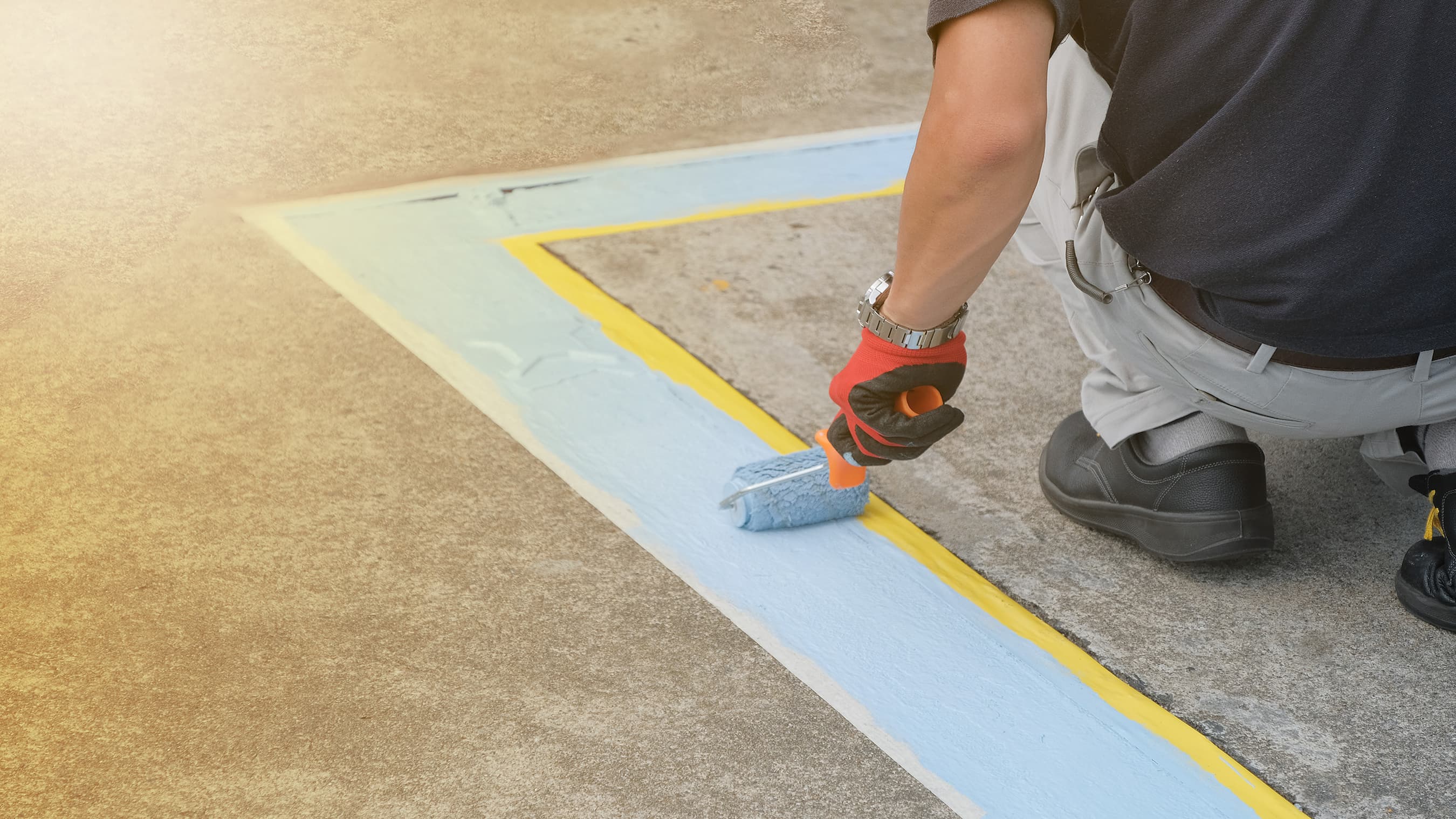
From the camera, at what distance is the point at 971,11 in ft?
4.39

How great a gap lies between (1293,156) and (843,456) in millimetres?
746

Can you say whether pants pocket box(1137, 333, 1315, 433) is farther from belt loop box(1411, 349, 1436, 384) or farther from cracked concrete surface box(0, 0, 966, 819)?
cracked concrete surface box(0, 0, 966, 819)

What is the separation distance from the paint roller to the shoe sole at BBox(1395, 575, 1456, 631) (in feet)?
2.92

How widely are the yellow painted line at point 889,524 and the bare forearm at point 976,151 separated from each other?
606 millimetres

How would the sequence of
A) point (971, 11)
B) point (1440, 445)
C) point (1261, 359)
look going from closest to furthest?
point (971, 11)
point (1261, 359)
point (1440, 445)

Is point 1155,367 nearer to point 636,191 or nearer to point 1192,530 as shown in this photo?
point 1192,530

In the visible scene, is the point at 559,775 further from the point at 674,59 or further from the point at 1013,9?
the point at 674,59

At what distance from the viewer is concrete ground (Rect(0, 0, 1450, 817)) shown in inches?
58.1

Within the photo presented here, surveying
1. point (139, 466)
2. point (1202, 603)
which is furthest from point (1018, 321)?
→ point (139, 466)

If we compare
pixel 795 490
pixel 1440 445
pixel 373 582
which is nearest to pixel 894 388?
pixel 795 490

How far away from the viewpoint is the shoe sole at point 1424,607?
6.11 ft

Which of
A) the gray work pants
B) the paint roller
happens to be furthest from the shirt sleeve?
the paint roller

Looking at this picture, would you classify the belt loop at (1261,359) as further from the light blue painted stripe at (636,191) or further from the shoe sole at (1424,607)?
the light blue painted stripe at (636,191)

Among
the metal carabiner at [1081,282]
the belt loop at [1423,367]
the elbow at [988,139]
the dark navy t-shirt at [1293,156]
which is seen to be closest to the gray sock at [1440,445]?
the belt loop at [1423,367]
